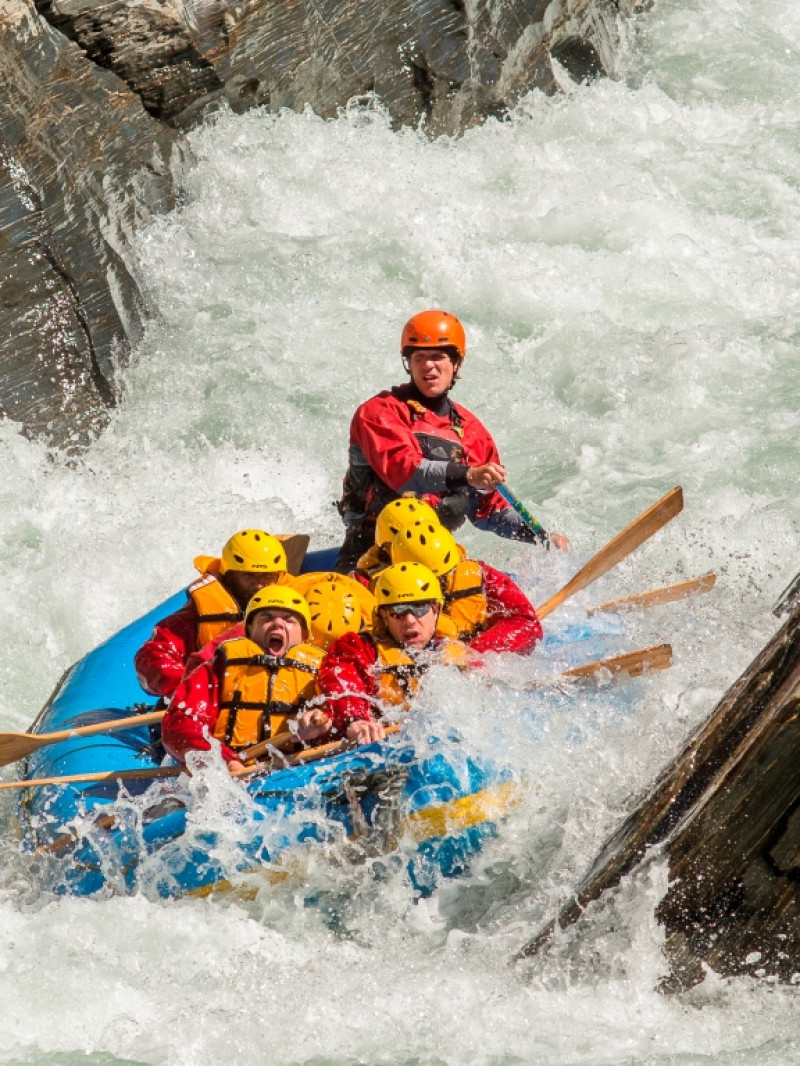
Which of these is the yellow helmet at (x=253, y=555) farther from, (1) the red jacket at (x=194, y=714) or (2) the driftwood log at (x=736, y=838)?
(2) the driftwood log at (x=736, y=838)

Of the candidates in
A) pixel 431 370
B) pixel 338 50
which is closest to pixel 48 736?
pixel 431 370

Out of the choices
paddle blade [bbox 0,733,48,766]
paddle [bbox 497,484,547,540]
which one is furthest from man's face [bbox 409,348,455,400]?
paddle blade [bbox 0,733,48,766]

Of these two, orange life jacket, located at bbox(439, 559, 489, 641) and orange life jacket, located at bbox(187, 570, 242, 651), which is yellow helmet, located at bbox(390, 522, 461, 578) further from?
orange life jacket, located at bbox(187, 570, 242, 651)

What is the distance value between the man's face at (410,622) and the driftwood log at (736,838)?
1.13 meters

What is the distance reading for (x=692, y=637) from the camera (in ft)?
18.3

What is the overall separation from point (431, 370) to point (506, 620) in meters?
1.23

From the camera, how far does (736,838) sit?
12.8 feet

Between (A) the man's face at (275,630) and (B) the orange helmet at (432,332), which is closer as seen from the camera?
(A) the man's face at (275,630)

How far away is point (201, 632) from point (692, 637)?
195 centimetres

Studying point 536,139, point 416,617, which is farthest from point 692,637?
point 536,139

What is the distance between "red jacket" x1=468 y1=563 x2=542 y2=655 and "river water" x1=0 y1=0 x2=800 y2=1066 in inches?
5.0

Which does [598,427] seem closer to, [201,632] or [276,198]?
[276,198]

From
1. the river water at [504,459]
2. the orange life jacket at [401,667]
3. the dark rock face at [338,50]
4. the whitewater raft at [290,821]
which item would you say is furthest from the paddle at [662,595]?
the dark rock face at [338,50]

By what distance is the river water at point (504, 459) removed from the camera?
→ 4281mm
